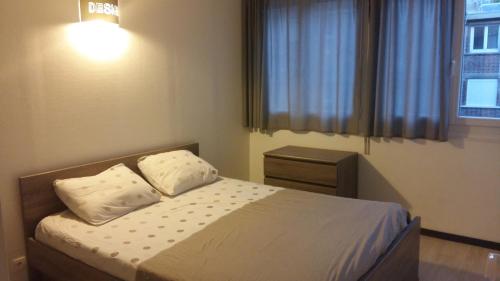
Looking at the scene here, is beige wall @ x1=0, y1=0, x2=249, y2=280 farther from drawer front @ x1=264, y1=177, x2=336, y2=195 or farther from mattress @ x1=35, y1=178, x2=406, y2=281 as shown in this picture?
drawer front @ x1=264, y1=177, x2=336, y2=195

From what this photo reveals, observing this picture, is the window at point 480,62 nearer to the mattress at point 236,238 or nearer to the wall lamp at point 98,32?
the mattress at point 236,238

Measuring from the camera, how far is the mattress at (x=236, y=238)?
1776 mm

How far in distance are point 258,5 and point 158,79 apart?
136cm

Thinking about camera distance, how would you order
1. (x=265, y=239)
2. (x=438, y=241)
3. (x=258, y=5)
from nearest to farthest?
(x=265, y=239) → (x=438, y=241) → (x=258, y=5)

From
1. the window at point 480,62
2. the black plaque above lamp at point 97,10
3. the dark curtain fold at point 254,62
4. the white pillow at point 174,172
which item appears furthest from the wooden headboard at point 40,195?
the window at point 480,62

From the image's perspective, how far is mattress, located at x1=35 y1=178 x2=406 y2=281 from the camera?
1776 mm

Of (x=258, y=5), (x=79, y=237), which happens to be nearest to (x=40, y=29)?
(x=79, y=237)

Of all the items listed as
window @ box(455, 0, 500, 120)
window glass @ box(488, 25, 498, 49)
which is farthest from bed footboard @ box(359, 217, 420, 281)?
window glass @ box(488, 25, 498, 49)

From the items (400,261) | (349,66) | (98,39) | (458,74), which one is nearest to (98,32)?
(98,39)

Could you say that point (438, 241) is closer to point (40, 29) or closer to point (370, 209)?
point (370, 209)

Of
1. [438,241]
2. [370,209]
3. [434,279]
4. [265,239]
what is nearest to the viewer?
[265,239]

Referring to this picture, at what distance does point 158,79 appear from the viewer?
3.24 m

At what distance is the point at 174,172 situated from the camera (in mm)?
2910

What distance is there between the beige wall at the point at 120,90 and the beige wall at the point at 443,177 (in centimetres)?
119
